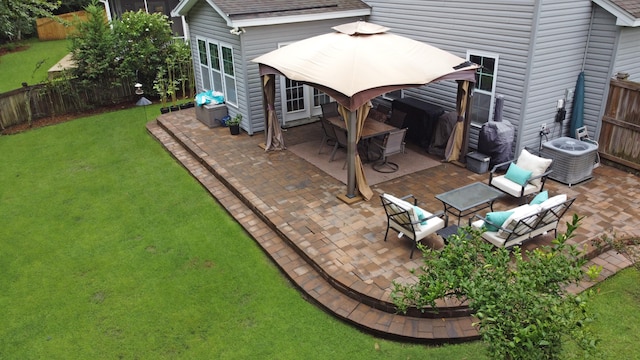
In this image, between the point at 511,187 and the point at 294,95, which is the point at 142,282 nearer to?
the point at 511,187

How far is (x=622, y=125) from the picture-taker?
961 cm

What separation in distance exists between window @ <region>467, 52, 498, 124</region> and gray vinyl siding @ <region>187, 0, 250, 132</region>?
5.68 meters

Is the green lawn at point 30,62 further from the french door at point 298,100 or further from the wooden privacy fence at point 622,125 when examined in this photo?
the wooden privacy fence at point 622,125

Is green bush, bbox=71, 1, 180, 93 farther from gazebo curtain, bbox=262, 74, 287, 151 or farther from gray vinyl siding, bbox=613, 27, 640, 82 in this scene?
gray vinyl siding, bbox=613, 27, 640, 82

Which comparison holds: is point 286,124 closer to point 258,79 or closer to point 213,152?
point 258,79

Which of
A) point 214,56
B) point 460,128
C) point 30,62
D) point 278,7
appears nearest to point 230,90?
point 214,56

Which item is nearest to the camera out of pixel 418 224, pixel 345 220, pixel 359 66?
pixel 418 224

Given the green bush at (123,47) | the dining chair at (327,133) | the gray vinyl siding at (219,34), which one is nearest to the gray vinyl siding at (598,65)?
the dining chair at (327,133)

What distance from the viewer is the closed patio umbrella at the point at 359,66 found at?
8.30 metres

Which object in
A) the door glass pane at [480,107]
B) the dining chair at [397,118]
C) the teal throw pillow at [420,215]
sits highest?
the door glass pane at [480,107]

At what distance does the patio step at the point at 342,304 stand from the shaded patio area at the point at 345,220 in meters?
0.01

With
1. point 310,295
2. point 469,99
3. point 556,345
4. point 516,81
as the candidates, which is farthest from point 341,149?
point 556,345

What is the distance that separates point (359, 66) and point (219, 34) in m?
5.48

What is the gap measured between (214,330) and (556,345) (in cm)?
419
